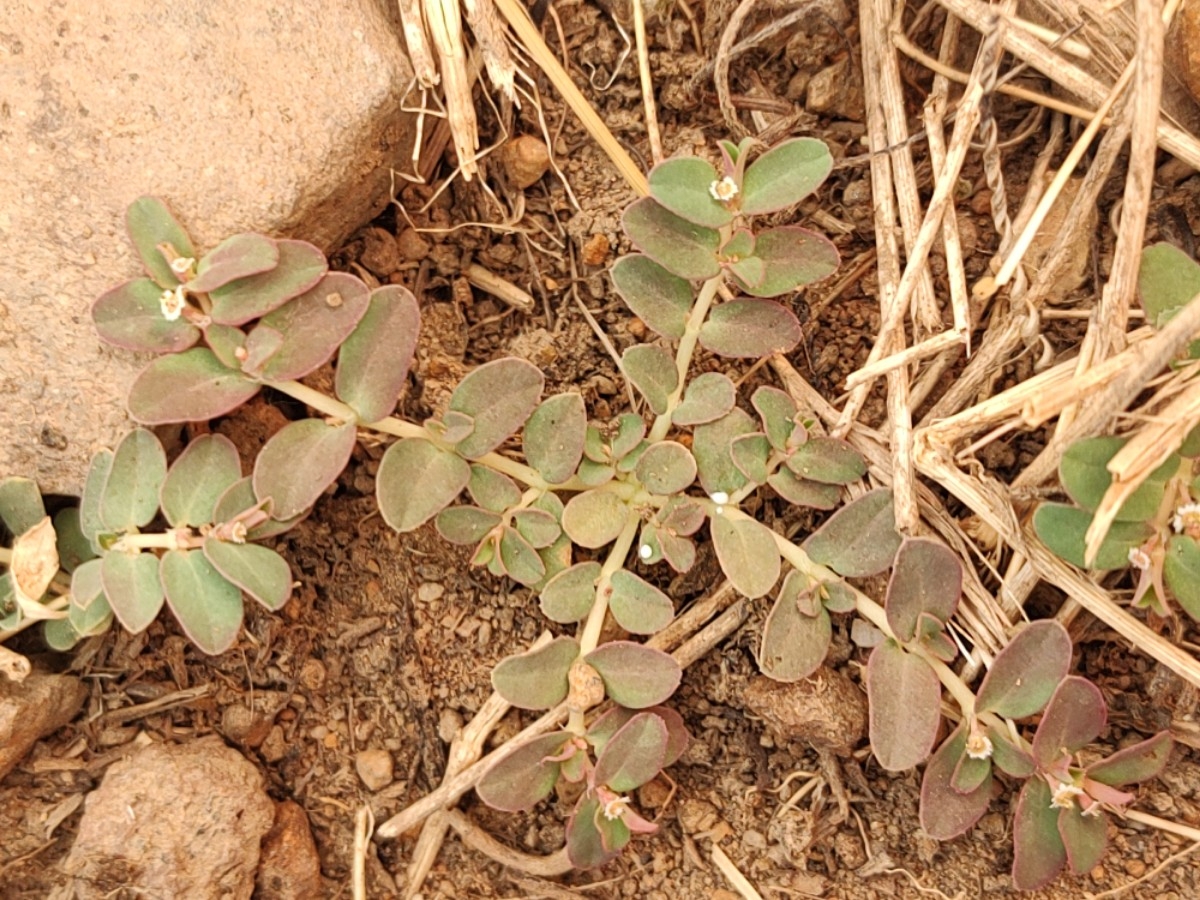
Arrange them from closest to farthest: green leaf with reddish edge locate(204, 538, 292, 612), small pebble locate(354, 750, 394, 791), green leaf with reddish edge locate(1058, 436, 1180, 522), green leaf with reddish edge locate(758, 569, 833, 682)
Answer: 1. green leaf with reddish edge locate(1058, 436, 1180, 522)
2. green leaf with reddish edge locate(204, 538, 292, 612)
3. green leaf with reddish edge locate(758, 569, 833, 682)
4. small pebble locate(354, 750, 394, 791)

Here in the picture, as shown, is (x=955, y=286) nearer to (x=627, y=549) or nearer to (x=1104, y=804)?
(x=627, y=549)

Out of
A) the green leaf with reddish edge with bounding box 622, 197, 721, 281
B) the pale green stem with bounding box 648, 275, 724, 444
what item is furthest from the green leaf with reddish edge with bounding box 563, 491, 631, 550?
the green leaf with reddish edge with bounding box 622, 197, 721, 281

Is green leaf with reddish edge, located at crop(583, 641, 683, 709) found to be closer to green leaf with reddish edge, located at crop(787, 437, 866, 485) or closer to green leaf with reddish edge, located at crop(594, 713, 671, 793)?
green leaf with reddish edge, located at crop(594, 713, 671, 793)

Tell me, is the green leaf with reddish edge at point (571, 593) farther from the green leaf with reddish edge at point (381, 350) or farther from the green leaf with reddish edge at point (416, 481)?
the green leaf with reddish edge at point (381, 350)

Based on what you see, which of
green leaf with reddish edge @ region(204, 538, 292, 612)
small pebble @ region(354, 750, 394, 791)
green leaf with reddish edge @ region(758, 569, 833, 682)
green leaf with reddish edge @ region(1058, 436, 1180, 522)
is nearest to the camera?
green leaf with reddish edge @ region(1058, 436, 1180, 522)

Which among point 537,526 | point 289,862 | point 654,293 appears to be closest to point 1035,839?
point 537,526

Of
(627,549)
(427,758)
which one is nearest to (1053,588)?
(627,549)
